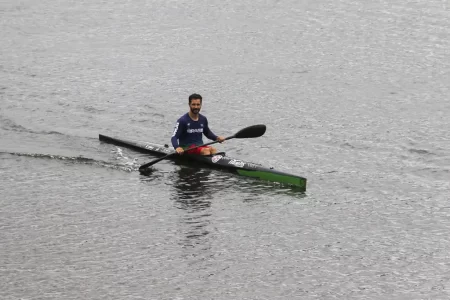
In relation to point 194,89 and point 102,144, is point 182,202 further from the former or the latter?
point 194,89

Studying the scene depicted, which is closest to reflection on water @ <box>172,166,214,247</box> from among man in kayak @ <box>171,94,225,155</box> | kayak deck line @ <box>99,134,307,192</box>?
kayak deck line @ <box>99,134,307,192</box>

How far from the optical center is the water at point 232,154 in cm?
1606

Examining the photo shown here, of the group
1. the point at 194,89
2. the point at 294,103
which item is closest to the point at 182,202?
the point at 294,103

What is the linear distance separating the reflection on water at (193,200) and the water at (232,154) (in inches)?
2.1

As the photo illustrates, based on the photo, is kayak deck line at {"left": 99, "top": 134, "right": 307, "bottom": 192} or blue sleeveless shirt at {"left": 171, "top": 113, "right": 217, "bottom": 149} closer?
kayak deck line at {"left": 99, "top": 134, "right": 307, "bottom": 192}

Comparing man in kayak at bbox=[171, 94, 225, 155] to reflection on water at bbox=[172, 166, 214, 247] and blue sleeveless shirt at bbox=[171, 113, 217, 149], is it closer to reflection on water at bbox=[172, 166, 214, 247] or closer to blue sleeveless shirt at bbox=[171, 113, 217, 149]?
blue sleeveless shirt at bbox=[171, 113, 217, 149]

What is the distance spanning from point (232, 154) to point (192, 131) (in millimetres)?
2366

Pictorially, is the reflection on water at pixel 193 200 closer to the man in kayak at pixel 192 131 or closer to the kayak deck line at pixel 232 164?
the kayak deck line at pixel 232 164

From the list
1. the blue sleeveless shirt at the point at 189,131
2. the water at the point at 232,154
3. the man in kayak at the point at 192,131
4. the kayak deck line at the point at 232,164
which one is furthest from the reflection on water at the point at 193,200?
the blue sleeveless shirt at the point at 189,131

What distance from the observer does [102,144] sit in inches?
964

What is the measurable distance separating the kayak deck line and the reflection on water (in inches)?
11.7

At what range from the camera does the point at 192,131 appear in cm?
2212

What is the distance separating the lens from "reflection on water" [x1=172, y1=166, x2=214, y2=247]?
706 inches

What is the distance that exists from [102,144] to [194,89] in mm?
8714
